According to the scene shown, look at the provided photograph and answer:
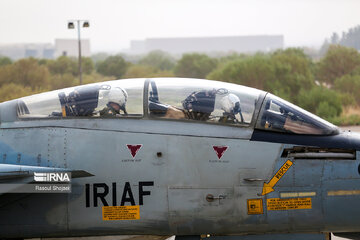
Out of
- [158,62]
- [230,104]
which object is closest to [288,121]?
[230,104]

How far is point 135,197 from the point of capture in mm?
6707

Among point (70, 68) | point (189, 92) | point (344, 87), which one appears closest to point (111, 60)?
point (70, 68)

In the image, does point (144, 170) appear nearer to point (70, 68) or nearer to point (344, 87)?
point (344, 87)

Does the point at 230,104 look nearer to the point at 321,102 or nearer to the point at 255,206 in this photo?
the point at 255,206

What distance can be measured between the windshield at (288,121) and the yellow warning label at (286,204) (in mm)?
869

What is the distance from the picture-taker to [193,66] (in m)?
59.6

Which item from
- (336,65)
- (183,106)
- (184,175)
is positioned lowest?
(184,175)

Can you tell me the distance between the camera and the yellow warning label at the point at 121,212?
22.0 feet

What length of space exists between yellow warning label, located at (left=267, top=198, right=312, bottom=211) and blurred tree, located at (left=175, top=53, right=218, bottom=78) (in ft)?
173

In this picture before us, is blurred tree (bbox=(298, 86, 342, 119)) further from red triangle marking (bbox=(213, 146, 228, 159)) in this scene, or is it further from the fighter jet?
red triangle marking (bbox=(213, 146, 228, 159))

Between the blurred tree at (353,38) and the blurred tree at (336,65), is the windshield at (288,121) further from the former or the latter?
the blurred tree at (353,38)

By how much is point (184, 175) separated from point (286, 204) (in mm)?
1301

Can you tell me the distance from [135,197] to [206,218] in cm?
92

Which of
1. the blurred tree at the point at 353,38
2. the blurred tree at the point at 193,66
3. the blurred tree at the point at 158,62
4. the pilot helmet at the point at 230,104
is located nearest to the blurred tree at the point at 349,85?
the blurred tree at the point at 193,66
